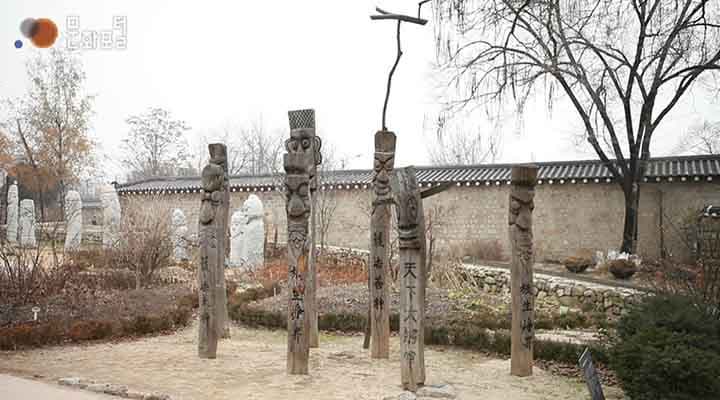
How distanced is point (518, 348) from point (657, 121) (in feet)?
39.1

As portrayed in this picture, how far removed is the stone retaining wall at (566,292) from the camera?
35.5 ft

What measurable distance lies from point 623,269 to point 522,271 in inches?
327

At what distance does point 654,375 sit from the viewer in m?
4.70

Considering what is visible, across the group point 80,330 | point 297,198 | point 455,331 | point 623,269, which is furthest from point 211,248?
point 623,269

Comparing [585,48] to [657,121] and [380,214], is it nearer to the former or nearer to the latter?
[657,121]

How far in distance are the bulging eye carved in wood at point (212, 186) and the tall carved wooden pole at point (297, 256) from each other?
4.09ft

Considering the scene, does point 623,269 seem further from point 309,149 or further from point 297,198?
point 297,198

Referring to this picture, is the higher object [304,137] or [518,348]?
[304,137]

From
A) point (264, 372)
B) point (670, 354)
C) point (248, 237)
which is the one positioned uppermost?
point (248, 237)

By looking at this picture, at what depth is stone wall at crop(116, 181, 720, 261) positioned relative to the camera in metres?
16.7

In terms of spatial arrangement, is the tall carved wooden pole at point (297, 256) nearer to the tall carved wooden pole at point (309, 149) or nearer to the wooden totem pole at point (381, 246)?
the tall carved wooden pole at point (309, 149)

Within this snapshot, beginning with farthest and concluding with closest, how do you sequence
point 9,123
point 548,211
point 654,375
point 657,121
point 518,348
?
point 9,123 < point 548,211 < point 657,121 < point 518,348 < point 654,375

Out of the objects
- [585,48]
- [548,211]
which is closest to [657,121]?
[585,48]

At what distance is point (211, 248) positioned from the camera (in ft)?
23.5
